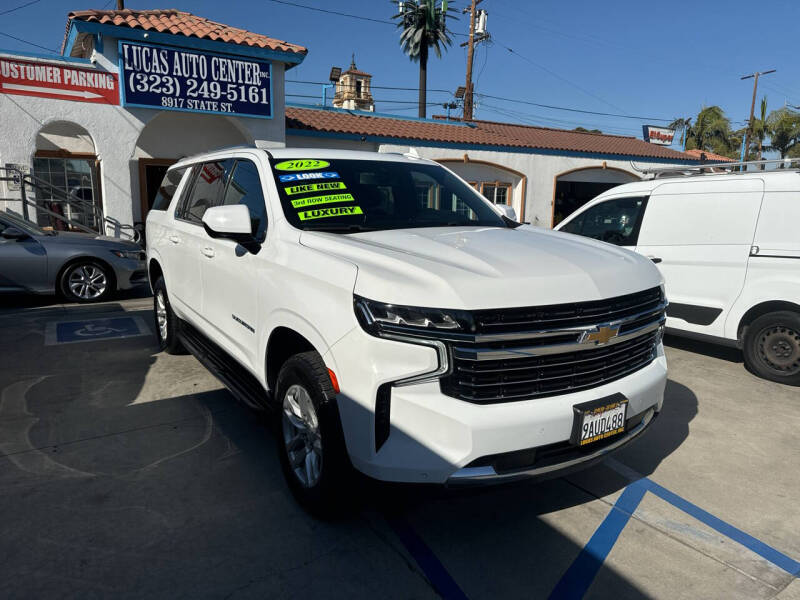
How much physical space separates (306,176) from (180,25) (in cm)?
1037

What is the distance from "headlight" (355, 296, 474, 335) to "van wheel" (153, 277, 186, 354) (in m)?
3.59

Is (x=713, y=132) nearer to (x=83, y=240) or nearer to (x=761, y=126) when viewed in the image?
(x=761, y=126)

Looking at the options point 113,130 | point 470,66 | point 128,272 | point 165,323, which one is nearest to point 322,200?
point 165,323

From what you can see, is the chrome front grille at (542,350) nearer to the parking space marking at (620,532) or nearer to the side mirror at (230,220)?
the parking space marking at (620,532)

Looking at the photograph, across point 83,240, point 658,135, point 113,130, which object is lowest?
point 83,240

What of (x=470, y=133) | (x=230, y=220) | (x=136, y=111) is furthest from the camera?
(x=470, y=133)

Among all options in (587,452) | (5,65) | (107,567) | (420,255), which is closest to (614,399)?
(587,452)

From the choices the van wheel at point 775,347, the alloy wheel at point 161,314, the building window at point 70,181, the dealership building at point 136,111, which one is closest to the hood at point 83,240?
the dealership building at point 136,111

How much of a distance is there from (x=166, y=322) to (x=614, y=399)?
448cm

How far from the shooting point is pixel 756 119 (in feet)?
139

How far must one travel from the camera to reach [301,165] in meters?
3.66

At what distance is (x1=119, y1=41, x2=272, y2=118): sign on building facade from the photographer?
11250mm

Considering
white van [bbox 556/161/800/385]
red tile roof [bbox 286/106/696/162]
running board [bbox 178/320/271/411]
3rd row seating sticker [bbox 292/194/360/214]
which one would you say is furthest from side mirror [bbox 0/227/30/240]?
Answer: white van [bbox 556/161/800/385]

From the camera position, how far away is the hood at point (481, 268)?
236cm
